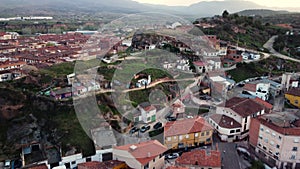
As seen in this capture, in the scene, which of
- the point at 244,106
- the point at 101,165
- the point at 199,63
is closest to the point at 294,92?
the point at 244,106

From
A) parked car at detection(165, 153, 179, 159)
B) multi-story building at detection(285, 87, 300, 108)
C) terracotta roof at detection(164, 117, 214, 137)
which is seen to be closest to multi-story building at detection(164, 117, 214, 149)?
terracotta roof at detection(164, 117, 214, 137)

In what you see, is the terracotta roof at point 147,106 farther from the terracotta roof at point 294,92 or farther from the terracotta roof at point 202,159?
the terracotta roof at point 294,92

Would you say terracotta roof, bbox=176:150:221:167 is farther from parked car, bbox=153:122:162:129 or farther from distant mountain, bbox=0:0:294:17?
distant mountain, bbox=0:0:294:17

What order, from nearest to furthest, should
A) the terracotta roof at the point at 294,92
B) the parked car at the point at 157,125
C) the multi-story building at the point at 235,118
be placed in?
the multi-story building at the point at 235,118, the parked car at the point at 157,125, the terracotta roof at the point at 294,92

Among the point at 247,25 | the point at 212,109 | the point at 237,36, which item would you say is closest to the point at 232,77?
the point at 212,109

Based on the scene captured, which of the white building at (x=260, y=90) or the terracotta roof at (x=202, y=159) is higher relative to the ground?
the white building at (x=260, y=90)

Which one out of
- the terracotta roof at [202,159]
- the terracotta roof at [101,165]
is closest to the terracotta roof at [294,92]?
the terracotta roof at [202,159]
